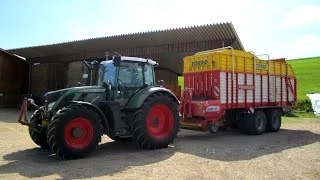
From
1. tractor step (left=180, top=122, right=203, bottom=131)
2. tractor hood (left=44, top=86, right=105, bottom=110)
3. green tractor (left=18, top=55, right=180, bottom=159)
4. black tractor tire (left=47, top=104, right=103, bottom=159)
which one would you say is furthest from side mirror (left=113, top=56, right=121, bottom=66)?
tractor step (left=180, top=122, right=203, bottom=131)

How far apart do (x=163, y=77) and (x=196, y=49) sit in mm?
7539

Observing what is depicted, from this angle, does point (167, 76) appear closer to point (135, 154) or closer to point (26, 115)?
point (135, 154)

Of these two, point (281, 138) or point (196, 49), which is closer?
point (281, 138)

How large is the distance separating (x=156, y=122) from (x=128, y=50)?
13.6 metres

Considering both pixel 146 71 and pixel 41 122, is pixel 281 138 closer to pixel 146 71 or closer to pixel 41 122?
pixel 146 71

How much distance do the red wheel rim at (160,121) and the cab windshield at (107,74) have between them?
4.05 feet

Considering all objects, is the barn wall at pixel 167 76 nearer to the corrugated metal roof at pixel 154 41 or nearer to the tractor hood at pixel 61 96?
the corrugated metal roof at pixel 154 41

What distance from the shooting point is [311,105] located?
24125 mm

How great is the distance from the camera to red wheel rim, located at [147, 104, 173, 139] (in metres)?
9.52

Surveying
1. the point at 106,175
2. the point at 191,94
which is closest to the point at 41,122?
the point at 106,175

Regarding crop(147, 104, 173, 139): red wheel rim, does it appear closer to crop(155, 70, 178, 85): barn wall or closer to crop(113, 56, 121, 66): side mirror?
crop(113, 56, 121, 66): side mirror

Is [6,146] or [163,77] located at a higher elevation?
[163,77]

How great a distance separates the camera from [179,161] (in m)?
8.12

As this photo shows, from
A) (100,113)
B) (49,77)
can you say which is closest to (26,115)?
(100,113)
